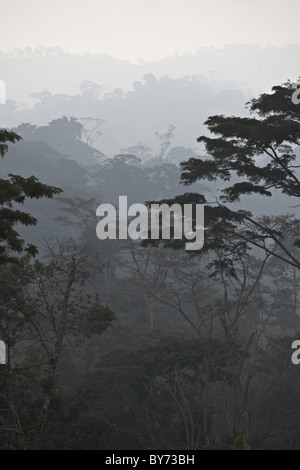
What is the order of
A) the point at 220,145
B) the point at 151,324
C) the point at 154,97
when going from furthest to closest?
the point at 154,97, the point at 151,324, the point at 220,145

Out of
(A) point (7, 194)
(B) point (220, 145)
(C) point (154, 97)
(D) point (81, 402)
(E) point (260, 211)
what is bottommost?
(D) point (81, 402)

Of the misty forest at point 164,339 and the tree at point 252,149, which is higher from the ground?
the tree at point 252,149

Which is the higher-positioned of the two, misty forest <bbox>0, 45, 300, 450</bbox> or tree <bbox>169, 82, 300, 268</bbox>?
tree <bbox>169, 82, 300, 268</bbox>

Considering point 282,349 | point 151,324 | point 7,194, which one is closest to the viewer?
point 7,194

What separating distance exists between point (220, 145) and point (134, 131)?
5503 inches

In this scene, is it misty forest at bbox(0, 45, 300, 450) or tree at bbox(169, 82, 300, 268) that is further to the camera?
tree at bbox(169, 82, 300, 268)

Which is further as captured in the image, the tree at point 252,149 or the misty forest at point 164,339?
the tree at point 252,149

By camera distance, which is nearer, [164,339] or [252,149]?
[252,149]

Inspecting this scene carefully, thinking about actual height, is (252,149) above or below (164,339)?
above

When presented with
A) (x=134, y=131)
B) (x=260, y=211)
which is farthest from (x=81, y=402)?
(x=134, y=131)

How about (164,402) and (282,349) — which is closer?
(164,402)
